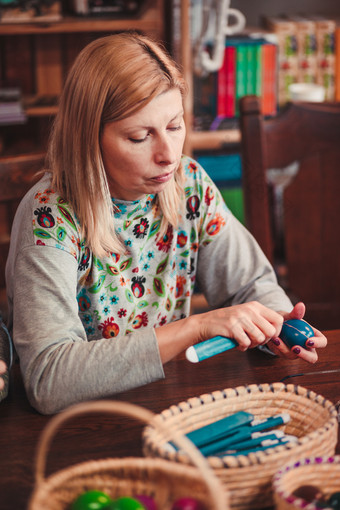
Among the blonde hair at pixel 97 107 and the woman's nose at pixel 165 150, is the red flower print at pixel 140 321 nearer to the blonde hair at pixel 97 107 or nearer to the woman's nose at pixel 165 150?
the blonde hair at pixel 97 107

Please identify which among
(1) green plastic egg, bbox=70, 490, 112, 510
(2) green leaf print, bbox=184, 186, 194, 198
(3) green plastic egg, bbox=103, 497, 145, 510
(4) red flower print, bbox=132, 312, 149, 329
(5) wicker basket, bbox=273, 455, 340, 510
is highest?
(2) green leaf print, bbox=184, 186, 194, 198

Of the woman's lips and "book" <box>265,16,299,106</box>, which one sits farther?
"book" <box>265,16,299,106</box>

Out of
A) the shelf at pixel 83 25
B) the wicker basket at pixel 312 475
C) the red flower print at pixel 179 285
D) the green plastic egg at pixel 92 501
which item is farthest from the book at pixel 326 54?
the green plastic egg at pixel 92 501

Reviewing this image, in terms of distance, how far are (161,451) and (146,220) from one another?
64 cm

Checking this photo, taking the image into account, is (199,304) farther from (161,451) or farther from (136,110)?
(161,451)

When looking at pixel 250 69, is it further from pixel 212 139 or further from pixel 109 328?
pixel 109 328

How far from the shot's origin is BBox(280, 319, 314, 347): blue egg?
1074 millimetres

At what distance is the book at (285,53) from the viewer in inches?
106

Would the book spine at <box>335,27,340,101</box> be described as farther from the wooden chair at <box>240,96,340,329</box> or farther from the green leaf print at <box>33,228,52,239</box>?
the green leaf print at <box>33,228,52,239</box>

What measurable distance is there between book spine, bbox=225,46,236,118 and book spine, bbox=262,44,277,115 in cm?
12

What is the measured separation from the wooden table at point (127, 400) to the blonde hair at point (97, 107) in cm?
29

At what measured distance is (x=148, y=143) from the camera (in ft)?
3.75

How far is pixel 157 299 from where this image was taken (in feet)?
4.43

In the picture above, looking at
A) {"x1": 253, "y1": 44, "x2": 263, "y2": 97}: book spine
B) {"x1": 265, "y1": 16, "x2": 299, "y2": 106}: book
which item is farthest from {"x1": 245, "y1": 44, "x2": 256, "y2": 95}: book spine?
{"x1": 265, "y1": 16, "x2": 299, "y2": 106}: book
